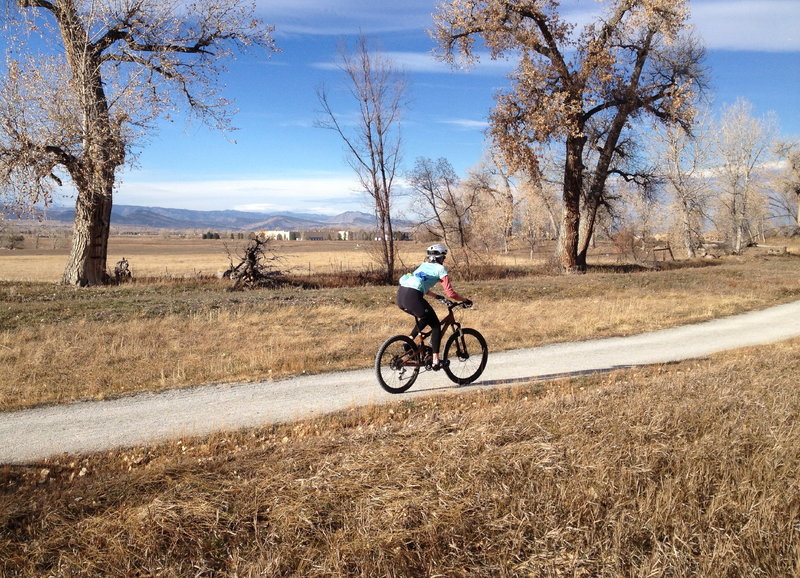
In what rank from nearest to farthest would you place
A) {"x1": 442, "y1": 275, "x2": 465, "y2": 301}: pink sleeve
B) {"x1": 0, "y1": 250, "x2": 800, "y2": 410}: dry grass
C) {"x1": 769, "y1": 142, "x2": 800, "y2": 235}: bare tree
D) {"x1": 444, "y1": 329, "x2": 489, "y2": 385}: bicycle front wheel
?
1. {"x1": 442, "y1": 275, "x2": 465, "y2": 301}: pink sleeve
2. {"x1": 444, "y1": 329, "x2": 489, "y2": 385}: bicycle front wheel
3. {"x1": 0, "y1": 250, "x2": 800, "y2": 410}: dry grass
4. {"x1": 769, "y1": 142, "x2": 800, "y2": 235}: bare tree

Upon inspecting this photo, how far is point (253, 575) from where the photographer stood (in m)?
3.47

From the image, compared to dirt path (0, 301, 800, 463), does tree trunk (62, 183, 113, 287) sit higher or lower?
higher

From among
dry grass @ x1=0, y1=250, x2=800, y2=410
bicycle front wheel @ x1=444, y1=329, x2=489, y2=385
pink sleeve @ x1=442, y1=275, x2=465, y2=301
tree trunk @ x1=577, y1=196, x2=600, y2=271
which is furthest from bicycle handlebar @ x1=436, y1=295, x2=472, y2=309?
tree trunk @ x1=577, y1=196, x2=600, y2=271

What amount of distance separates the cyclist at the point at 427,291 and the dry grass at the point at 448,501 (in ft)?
7.98

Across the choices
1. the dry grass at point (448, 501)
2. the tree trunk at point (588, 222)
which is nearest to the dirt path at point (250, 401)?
the dry grass at point (448, 501)

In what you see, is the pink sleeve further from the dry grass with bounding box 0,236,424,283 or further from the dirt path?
the dry grass with bounding box 0,236,424,283

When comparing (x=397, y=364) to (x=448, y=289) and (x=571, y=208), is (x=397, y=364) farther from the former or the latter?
(x=571, y=208)

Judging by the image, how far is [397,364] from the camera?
8383mm

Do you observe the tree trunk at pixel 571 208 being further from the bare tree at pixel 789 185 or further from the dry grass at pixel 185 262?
the bare tree at pixel 789 185

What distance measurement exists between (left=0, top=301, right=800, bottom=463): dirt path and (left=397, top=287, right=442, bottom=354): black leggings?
2.82 feet

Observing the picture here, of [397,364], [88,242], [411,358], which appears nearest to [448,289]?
[411,358]

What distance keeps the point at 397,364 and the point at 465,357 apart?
3.99 ft

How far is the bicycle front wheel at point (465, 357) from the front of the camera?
8.73 m

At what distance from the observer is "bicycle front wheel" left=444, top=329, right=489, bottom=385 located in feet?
28.7
